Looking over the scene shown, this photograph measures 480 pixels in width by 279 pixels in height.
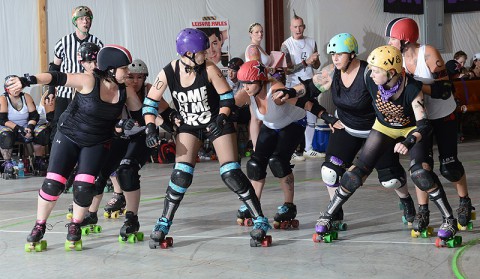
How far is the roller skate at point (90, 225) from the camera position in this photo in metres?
5.99

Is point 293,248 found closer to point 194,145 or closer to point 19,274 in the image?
point 194,145

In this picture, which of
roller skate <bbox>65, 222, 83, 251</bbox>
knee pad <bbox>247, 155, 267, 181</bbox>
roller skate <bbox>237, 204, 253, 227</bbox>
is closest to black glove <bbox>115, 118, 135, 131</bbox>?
roller skate <bbox>65, 222, 83, 251</bbox>

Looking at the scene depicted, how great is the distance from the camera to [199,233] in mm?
5914

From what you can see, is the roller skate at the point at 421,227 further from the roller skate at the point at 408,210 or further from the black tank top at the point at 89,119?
the black tank top at the point at 89,119

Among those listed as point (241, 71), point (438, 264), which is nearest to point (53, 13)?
point (241, 71)

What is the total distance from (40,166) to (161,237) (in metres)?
5.02

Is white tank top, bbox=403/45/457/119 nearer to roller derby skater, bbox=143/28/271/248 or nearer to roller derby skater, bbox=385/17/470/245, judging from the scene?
roller derby skater, bbox=385/17/470/245

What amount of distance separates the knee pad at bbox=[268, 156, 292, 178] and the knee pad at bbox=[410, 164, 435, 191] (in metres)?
1.12

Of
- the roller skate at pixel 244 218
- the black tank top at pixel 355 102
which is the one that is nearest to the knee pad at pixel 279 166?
the roller skate at pixel 244 218

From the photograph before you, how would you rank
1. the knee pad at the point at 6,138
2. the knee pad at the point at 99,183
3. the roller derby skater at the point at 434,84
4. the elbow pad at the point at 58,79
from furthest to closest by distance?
the knee pad at the point at 6,138 → the knee pad at the point at 99,183 → the roller derby skater at the point at 434,84 → the elbow pad at the point at 58,79

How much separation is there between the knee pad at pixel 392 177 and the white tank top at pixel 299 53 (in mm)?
5451

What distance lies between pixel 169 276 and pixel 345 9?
29.9ft

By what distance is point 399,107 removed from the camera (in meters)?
5.14

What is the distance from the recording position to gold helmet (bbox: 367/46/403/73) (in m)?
5.04
